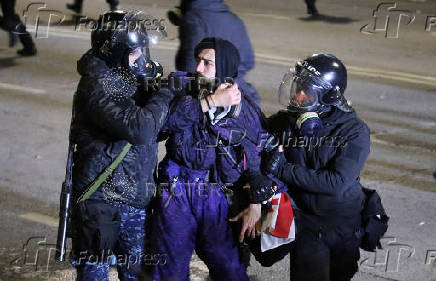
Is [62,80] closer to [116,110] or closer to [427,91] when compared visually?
[427,91]

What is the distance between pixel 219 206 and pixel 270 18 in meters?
13.0

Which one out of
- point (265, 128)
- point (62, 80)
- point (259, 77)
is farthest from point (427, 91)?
point (265, 128)

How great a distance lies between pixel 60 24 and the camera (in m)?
16.5

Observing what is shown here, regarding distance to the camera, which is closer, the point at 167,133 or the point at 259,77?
the point at 167,133

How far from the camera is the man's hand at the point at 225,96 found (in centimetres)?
461

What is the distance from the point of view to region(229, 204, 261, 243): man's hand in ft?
15.8

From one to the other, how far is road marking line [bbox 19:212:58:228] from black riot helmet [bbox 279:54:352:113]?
320 cm

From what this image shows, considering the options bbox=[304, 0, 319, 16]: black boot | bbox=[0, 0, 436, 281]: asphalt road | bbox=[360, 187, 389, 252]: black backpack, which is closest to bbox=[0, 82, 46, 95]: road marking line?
bbox=[0, 0, 436, 281]: asphalt road

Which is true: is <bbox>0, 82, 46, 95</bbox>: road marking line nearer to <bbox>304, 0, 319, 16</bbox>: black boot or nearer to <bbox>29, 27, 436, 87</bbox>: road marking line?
<bbox>29, 27, 436, 87</bbox>: road marking line

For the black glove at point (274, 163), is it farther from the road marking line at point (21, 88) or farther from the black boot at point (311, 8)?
the black boot at point (311, 8)

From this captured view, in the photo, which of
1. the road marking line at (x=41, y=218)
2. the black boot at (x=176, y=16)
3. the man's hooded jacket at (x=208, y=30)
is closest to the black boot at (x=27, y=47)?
the black boot at (x=176, y=16)

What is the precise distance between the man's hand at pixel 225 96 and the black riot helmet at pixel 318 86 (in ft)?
1.25

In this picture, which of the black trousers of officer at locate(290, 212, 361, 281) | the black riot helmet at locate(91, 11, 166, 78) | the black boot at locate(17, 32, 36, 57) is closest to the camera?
the black riot helmet at locate(91, 11, 166, 78)

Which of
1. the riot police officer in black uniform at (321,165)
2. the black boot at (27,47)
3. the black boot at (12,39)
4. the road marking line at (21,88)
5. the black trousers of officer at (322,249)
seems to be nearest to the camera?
the riot police officer in black uniform at (321,165)
